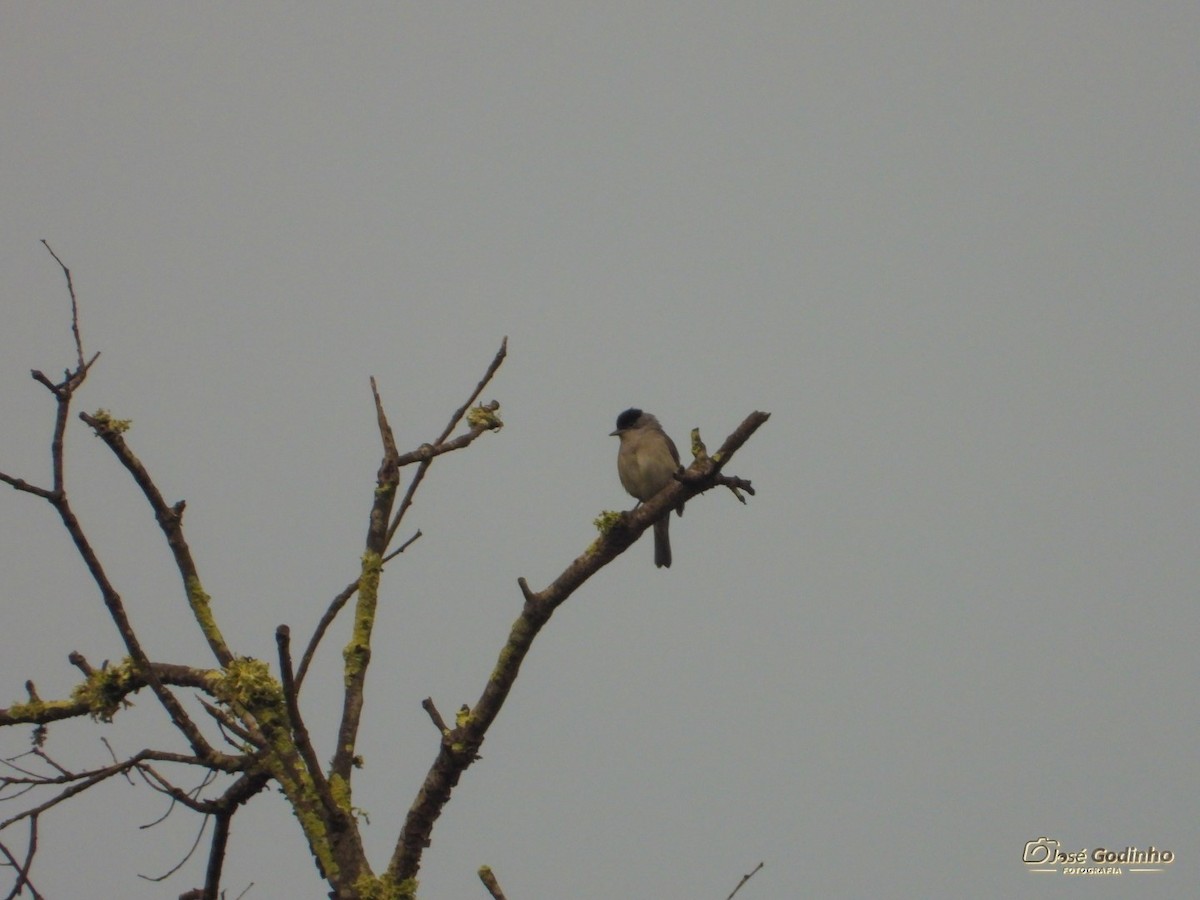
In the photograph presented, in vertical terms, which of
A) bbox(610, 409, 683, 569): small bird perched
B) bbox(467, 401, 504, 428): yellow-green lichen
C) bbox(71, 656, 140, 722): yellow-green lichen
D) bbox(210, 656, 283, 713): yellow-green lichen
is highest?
bbox(610, 409, 683, 569): small bird perched

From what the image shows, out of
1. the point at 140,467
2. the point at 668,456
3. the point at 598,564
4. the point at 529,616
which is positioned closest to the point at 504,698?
the point at 529,616

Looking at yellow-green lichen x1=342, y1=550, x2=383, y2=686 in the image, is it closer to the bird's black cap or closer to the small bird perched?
the small bird perched

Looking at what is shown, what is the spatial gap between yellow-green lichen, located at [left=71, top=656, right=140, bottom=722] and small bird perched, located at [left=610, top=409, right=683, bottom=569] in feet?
17.1

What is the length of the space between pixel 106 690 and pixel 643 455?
5621 millimetres

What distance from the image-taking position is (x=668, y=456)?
34.2 ft

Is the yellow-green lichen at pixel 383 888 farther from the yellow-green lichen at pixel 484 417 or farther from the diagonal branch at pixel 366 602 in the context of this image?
the yellow-green lichen at pixel 484 417

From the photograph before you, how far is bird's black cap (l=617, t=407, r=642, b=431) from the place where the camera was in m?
11.2

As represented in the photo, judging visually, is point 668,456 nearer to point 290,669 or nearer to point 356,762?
point 356,762

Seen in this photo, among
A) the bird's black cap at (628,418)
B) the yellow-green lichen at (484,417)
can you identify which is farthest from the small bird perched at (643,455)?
the yellow-green lichen at (484,417)

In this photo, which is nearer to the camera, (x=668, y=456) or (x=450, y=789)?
(x=450, y=789)

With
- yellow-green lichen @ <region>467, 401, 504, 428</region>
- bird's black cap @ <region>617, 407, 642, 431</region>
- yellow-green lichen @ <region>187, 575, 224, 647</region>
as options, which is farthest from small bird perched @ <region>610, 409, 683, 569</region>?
yellow-green lichen @ <region>187, 575, 224, 647</region>

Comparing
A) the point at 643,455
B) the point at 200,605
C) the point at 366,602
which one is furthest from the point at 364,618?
the point at 643,455

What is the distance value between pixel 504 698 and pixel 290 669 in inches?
53.4

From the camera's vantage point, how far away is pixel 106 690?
555 centimetres
